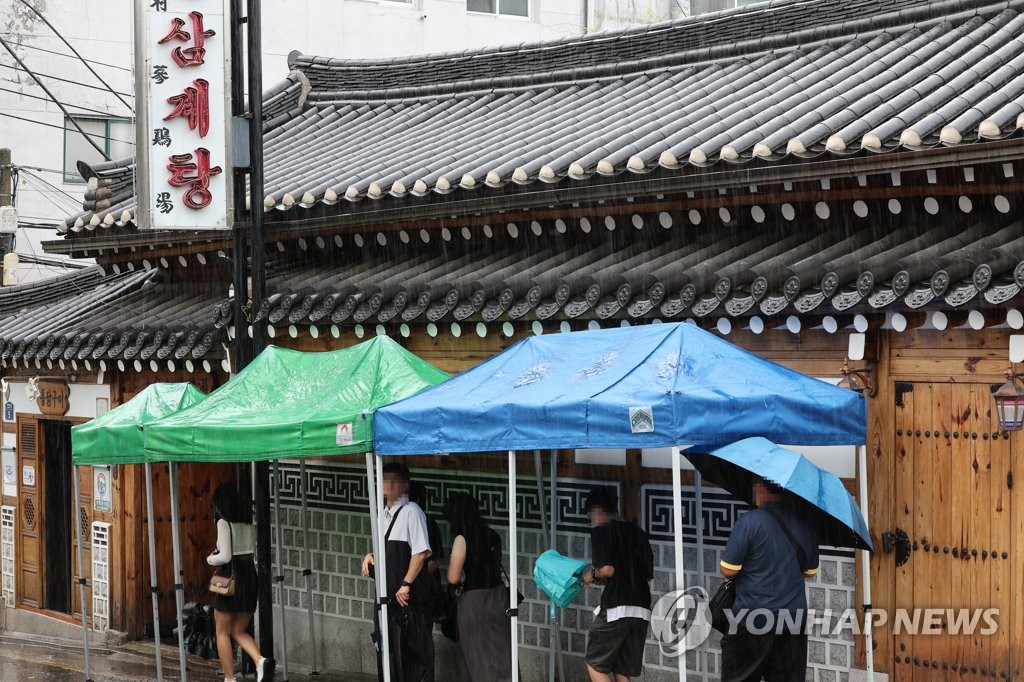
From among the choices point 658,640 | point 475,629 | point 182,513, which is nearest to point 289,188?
point 182,513

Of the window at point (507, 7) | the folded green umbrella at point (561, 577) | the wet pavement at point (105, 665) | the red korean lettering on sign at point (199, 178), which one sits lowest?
the wet pavement at point (105, 665)

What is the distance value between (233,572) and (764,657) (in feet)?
19.0

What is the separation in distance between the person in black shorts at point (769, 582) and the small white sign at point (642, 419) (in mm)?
913

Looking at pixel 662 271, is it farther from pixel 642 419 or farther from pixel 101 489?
pixel 101 489

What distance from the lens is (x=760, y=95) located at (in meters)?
11.4

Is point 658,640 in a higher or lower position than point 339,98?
lower

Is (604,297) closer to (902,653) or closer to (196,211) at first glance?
(902,653)

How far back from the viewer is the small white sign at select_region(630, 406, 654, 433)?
7465 millimetres

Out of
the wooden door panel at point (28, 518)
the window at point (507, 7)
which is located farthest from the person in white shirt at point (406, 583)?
the window at point (507, 7)

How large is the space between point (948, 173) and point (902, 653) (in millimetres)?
3423

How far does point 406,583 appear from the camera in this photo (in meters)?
10.1

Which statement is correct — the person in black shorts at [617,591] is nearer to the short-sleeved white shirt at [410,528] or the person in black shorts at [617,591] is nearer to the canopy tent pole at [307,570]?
the short-sleeved white shirt at [410,528]

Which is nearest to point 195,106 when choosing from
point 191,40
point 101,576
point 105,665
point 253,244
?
point 191,40

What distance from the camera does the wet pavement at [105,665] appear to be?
1257 centimetres
